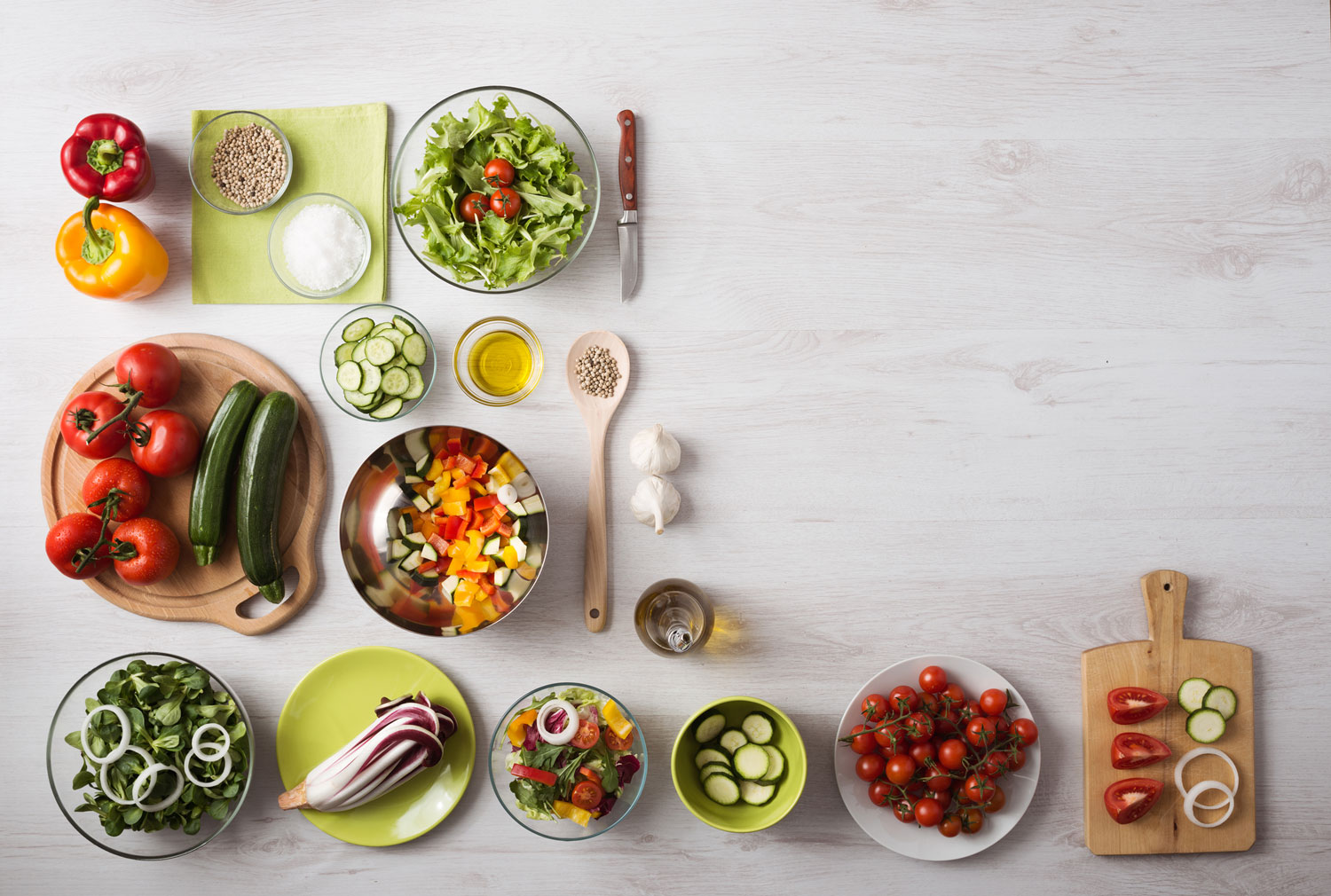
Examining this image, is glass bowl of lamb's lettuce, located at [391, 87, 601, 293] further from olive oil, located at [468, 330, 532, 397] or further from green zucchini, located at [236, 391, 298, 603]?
green zucchini, located at [236, 391, 298, 603]

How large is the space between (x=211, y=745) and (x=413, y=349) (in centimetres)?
93

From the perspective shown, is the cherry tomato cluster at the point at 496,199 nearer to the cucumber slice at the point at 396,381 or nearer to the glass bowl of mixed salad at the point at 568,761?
the cucumber slice at the point at 396,381

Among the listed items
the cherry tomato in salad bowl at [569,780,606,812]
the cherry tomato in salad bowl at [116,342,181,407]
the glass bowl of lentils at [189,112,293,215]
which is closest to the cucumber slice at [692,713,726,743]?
the cherry tomato in salad bowl at [569,780,606,812]

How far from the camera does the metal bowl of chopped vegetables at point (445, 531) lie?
174 centimetres

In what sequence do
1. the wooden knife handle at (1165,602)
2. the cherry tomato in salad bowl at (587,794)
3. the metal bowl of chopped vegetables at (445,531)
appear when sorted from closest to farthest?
the cherry tomato in salad bowl at (587,794), the metal bowl of chopped vegetables at (445,531), the wooden knife handle at (1165,602)

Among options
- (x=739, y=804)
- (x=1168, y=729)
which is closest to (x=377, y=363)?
(x=739, y=804)

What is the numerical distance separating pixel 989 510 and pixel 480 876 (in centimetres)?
142

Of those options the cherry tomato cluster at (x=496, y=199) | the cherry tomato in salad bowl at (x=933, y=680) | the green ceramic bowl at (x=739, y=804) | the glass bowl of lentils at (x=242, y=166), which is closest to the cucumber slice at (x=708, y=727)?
the green ceramic bowl at (x=739, y=804)

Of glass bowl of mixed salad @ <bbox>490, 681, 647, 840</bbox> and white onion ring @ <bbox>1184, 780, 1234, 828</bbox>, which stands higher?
glass bowl of mixed salad @ <bbox>490, 681, 647, 840</bbox>

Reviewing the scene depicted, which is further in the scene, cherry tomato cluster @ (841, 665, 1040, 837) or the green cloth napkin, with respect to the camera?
the green cloth napkin

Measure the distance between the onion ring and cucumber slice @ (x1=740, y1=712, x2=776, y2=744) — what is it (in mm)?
1236

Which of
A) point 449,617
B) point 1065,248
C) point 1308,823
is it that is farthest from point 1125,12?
point 449,617

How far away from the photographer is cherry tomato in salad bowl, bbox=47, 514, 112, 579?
1723 mm

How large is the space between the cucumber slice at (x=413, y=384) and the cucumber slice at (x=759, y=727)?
3.30 feet
